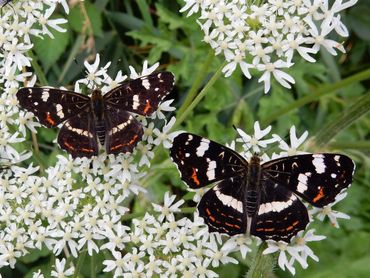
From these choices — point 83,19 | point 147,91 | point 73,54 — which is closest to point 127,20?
point 83,19

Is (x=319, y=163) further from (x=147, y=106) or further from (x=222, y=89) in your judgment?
(x=222, y=89)

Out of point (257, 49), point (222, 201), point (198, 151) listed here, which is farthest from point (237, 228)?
point (257, 49)

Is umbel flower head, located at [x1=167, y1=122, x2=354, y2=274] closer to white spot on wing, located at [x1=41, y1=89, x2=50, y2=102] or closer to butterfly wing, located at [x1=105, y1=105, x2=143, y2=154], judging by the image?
butterfly wing, located at [x1=105, y1=105, x2=143, y2=154]

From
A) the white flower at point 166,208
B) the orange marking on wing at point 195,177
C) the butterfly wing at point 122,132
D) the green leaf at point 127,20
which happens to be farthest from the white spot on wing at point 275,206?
the green leaf at point 127,20

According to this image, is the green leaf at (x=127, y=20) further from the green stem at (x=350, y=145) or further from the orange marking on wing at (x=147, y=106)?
the orange marking on wing at (x=147, y=106)

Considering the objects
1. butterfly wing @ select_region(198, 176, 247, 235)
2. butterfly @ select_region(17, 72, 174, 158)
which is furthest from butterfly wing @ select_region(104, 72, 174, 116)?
butterfly wing @ select_region(198, 176, 247, 235)

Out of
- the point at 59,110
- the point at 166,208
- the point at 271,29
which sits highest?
the point at 271,29
